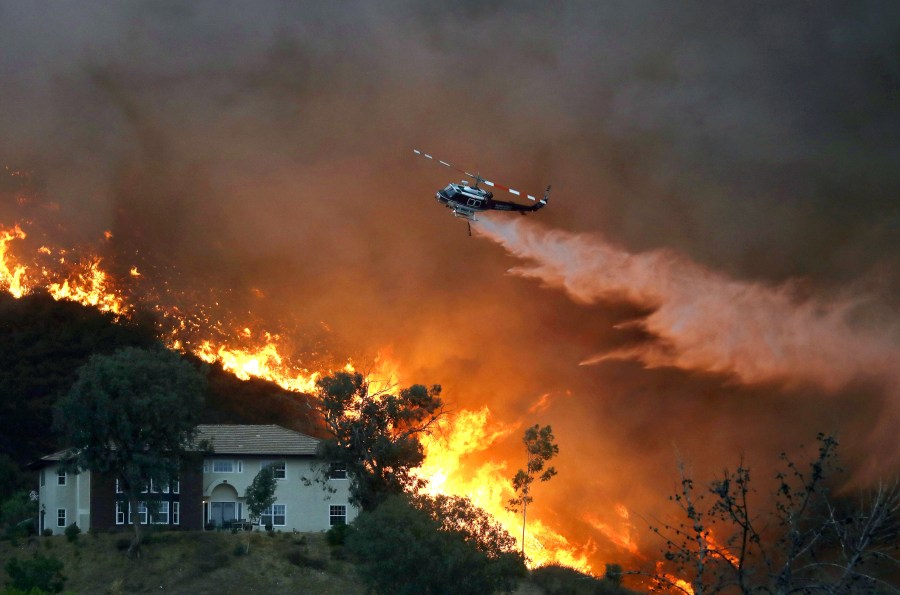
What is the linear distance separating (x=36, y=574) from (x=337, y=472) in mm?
26065

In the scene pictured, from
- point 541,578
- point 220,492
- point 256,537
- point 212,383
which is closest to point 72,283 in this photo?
point 212,383

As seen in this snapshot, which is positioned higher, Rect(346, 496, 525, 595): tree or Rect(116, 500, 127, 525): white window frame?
Rect(116, 500, 127, 525): white window frame

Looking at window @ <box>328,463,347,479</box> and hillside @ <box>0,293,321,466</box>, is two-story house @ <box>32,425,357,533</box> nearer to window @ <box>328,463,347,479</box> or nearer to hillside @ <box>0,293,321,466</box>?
window @ <box>328,463,347,479</box>

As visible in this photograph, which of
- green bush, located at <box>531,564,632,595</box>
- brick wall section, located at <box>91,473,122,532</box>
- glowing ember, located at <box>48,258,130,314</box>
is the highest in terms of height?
glowing ember, located at <box>48,258,130,314</box>

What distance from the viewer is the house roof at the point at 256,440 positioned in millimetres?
85688

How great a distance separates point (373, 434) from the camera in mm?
79000

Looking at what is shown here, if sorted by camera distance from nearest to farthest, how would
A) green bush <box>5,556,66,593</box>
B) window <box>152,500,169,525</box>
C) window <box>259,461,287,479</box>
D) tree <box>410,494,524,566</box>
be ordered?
tree <box>410,494,524,566</box> < green bush <box>5,556,66,593</box> < window <box>152,500,169,525</box> < window <box>259,461,287,479</box>

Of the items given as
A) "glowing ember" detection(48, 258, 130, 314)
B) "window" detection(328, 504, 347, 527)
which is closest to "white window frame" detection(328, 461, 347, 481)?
"window" detection(328, 504, 347, 527)

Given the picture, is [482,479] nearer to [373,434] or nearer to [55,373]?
[373,434]

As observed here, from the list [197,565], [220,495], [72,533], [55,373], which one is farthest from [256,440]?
[55,373]

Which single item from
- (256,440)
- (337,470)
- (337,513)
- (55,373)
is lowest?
(337,513)

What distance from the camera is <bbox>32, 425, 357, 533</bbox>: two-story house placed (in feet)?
274

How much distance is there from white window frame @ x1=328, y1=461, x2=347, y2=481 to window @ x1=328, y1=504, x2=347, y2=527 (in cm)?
222

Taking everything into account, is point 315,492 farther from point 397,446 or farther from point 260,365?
point 260,365
